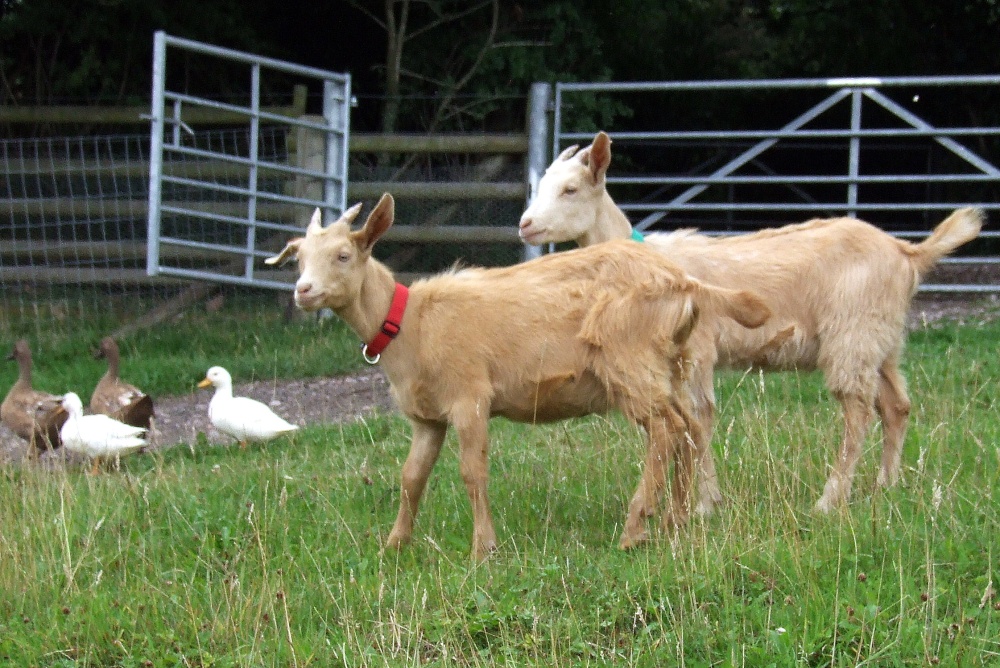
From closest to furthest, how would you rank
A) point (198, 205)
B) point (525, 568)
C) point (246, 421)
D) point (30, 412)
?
1. point (525, 568)
2. point (246, 421)
3. point (30, 412)
4. point (198, 205)

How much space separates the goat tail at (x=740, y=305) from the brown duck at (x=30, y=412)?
4663 millimetres

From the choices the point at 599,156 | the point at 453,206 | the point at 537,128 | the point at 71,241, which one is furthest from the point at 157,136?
the point at 599,156

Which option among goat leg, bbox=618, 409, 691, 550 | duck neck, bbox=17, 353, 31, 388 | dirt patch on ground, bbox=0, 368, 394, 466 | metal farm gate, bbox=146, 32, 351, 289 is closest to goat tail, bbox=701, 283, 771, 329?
goat leg, bbox=618, 409, 691, 550

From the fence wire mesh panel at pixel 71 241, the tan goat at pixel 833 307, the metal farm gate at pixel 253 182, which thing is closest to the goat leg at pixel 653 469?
the tan goat at pixel 833 307

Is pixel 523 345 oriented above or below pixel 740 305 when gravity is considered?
below

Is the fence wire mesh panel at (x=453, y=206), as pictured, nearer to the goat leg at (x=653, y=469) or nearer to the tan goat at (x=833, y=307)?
the tan goat at (x=833, y=307)

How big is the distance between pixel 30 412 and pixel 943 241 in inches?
229

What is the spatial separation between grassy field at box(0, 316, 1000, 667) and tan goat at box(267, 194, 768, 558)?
1.11ft

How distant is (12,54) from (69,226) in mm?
3277

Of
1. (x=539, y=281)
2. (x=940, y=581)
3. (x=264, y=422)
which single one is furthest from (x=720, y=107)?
(x=940, y=581)

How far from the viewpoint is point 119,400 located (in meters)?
8.70

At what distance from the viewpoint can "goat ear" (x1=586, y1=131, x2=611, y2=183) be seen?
7305mm

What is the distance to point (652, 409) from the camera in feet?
17.6

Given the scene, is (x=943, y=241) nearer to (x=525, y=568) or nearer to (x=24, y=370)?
(x=525, y=568)
